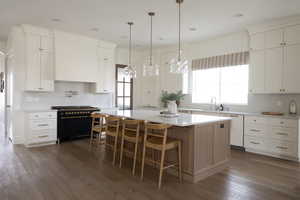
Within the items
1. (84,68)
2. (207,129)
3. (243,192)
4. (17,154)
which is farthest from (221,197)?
(84,68)

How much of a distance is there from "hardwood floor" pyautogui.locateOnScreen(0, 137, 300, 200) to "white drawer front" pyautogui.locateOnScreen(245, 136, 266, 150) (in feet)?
1.07

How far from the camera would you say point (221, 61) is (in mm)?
5445

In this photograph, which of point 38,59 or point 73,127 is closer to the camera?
point 38,59

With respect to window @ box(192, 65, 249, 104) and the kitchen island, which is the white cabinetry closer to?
window @ box(192, 65, 249, 104)

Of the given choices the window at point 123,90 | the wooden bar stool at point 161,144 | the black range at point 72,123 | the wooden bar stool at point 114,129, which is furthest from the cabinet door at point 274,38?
the black range at point 72,123

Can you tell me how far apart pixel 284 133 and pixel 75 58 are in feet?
17.0

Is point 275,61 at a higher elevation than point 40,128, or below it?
higher

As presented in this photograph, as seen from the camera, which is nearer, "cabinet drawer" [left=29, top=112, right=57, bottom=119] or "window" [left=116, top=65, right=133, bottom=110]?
"cabinet drawer" [left=29, top=112, right=57, bottom=119]

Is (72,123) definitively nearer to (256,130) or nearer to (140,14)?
(140,14)

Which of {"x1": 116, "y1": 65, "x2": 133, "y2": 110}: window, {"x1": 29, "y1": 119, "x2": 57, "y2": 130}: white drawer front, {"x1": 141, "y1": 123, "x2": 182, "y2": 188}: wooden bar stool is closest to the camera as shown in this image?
{"x1": 141, "y1": 123, "x2": 182, "y2": 188}: wooden bar stool

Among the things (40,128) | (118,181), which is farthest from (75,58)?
(118,181)

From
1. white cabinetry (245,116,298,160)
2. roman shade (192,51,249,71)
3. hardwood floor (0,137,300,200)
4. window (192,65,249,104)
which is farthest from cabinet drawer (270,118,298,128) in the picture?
roman shade (192,51,249,71)

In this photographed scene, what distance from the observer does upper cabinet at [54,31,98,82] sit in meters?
5.16

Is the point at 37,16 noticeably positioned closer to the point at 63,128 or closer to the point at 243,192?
the point at 63,128
